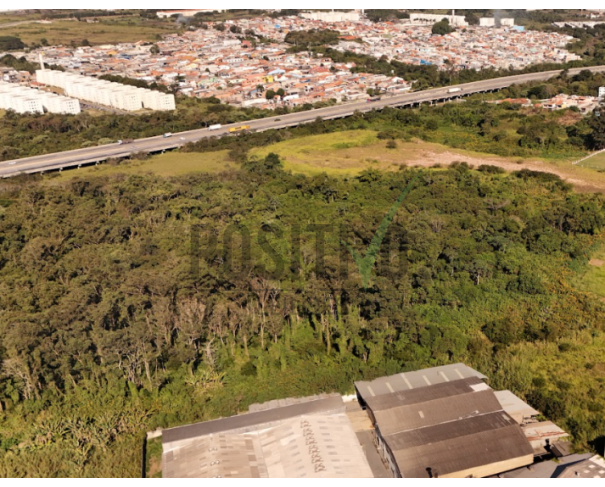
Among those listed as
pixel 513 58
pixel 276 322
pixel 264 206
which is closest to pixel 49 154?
pixel 264 206

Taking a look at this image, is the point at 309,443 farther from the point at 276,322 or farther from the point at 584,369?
the point at 584,369

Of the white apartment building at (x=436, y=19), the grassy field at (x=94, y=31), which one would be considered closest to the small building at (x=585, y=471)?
the grassy field at (x=94, y=31)

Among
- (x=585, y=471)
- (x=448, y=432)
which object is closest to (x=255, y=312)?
(x=448, y=432)

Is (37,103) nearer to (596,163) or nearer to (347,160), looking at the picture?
(347,160)

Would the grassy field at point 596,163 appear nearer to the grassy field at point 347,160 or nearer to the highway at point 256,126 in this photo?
the grassy field at point 347,160

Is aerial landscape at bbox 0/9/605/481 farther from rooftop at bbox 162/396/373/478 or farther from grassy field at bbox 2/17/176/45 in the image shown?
grassy field at bbox 2/17/176/45
